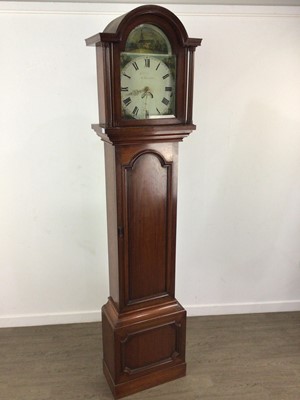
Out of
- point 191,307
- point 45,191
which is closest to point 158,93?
point 45,191

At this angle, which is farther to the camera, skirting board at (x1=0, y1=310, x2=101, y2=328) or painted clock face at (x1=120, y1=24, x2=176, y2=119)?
skirting board at (x1=0, y1=310, x2=101, y2=328)

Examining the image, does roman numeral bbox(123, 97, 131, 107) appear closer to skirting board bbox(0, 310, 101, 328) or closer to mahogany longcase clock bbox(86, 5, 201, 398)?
mahogany longcase clock bbox(86, 5, 201, 398)

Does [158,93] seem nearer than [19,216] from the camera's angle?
Yes

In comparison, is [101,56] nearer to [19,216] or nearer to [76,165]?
[76,165]

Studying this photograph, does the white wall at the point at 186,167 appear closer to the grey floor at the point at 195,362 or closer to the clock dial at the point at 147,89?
the grey floor at the point at 195,362

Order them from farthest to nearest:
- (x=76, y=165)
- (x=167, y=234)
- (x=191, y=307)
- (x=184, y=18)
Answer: (x=191, y=307), (x=76, y=165), (x=184, y=18), (x=167, y=234)

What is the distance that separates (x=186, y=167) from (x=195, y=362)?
3.91 feet

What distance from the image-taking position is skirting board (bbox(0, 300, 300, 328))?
8.20 feet

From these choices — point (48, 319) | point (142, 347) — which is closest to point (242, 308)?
point (142, 347)

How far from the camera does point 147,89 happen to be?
1.66 metres

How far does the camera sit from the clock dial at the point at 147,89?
162 centimetres

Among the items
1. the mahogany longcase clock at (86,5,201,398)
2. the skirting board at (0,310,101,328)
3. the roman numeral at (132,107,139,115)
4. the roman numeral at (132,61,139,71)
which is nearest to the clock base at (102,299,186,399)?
the mahogany longcase clock at (86,5,201,398)

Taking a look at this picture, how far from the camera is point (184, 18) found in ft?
7.00

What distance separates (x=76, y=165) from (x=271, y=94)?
1.31m
